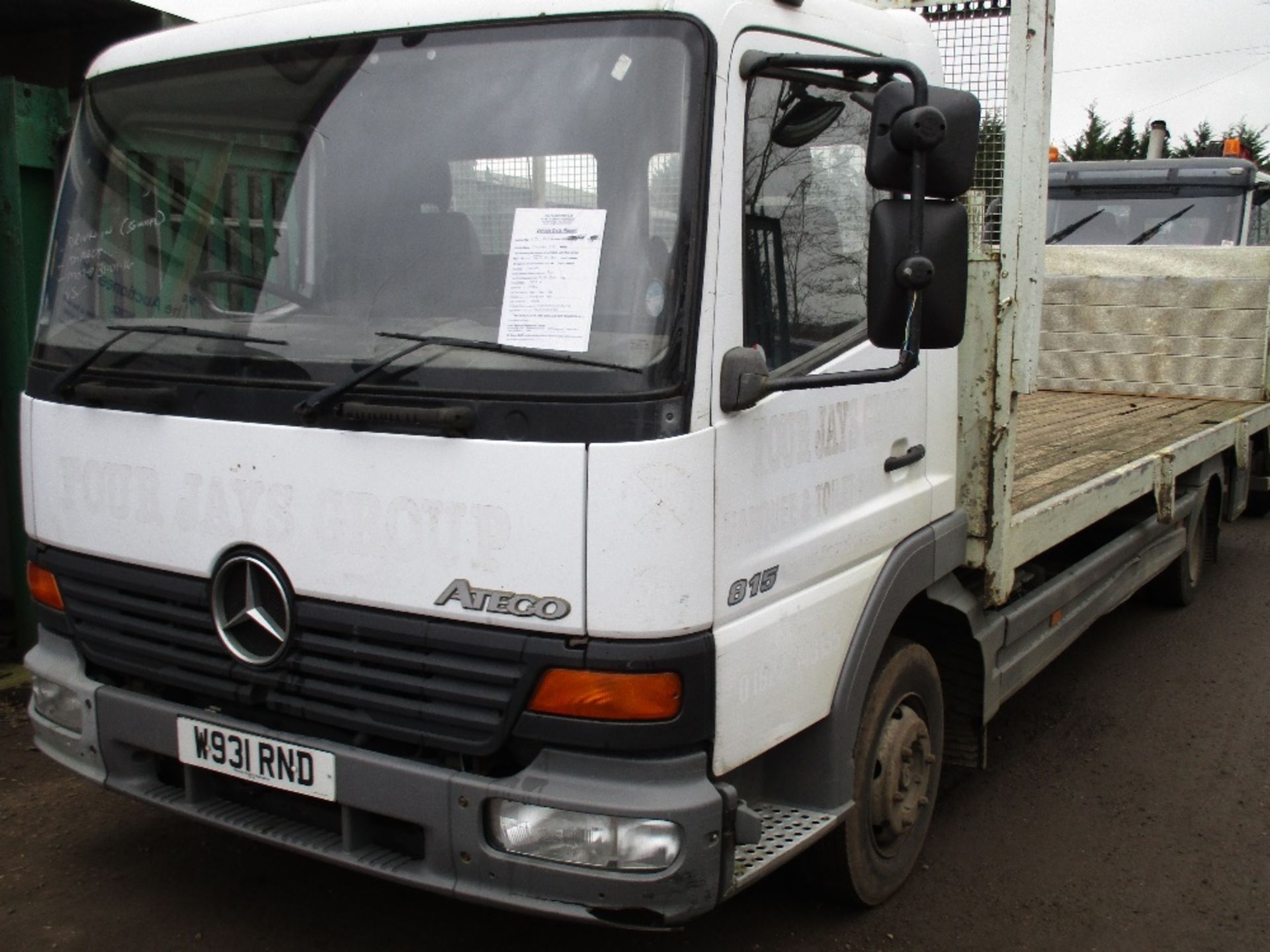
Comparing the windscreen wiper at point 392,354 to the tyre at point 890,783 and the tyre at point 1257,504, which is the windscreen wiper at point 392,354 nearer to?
the tyre at point 890,783

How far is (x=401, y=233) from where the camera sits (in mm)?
2617

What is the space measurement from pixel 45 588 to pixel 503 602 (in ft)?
4.71

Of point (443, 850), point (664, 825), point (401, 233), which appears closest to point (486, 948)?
point (443, 850)

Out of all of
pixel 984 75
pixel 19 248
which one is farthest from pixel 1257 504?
pixel 19 248

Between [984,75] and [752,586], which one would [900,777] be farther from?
[984,75]

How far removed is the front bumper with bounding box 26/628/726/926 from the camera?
8.00ft

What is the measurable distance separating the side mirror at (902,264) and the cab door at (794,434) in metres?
0.27

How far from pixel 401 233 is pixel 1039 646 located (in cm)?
277

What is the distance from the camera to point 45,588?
316 cm

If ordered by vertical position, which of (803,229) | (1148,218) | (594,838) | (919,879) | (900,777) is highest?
(1148,218)

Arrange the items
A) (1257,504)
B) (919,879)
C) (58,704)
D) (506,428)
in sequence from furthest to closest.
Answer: (1257,504)
(919,879)
(58,704)
(506,428)

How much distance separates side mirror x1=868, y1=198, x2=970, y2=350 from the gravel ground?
5.32ft

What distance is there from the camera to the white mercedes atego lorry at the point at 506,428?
2410 mm

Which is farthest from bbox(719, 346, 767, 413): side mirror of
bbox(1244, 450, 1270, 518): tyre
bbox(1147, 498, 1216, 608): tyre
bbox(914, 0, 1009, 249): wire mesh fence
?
bbox(1244, 450, 1270, 518): tyre
